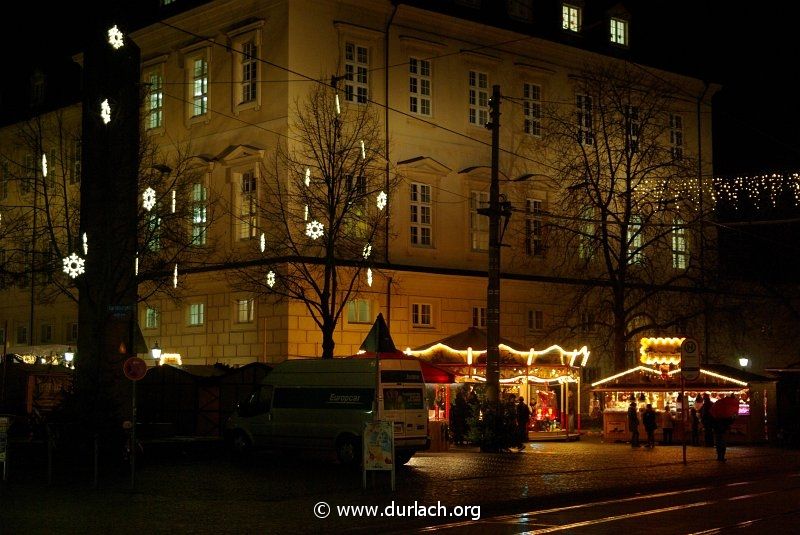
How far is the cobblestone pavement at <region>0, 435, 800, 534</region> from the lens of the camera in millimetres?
18422

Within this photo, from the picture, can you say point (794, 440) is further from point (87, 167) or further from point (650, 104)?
point (87, 167)

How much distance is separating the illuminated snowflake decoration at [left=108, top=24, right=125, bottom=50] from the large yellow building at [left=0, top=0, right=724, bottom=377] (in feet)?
48.8

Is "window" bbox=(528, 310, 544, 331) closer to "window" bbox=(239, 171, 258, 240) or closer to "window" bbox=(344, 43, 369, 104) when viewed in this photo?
"window" bbox=(344, 43, 369, 104)

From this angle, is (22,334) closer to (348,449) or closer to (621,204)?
(621,204)

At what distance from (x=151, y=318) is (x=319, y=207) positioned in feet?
42.0

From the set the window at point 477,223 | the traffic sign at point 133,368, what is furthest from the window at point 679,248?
the traffic sign at point 133,368

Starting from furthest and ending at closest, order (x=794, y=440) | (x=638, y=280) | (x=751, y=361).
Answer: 1. (x=751, y=361)
2. (x=638, y=280)
3. (x=794, y=440)

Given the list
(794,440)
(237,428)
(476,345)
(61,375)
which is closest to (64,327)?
(61,375)

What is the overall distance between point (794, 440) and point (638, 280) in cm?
974

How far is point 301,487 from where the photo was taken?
24.4 meters

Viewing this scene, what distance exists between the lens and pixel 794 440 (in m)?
42.6

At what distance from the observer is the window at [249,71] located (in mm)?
47531

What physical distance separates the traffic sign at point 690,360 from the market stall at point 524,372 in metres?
10.4

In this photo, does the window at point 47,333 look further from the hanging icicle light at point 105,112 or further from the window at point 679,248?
the hanging icicle light at point 105,112
